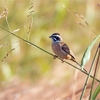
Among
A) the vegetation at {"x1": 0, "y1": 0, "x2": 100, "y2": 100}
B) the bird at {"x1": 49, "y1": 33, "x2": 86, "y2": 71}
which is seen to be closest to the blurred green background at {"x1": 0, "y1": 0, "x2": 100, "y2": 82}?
the vegetation at {"x1": 0, "y1": 0, "x2": 100, "y2": 100}

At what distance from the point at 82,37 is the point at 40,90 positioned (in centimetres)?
196

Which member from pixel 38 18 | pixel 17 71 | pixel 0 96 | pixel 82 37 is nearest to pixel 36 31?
pixel 38 18

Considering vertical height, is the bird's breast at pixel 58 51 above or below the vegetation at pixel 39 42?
below

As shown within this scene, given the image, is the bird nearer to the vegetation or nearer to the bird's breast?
the bird's breast

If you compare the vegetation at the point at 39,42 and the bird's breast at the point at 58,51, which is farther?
the vegetation at the point at 39,42

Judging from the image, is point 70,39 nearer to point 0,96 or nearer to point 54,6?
point 54,6

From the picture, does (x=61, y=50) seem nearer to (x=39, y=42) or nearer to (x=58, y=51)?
(x=58, y=51)

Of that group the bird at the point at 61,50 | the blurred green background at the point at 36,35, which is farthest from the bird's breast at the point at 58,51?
the blurred green background at the point at 36,35

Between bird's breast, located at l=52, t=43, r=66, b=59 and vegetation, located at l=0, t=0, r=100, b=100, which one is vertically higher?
vegetation, located at l=0, t=0, r=100, b=100

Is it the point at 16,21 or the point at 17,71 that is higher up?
the point at 16,21

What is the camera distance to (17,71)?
4781 millimetres

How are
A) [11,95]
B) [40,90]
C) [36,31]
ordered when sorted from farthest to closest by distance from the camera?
[36,31]
[40,90]
[11,95]

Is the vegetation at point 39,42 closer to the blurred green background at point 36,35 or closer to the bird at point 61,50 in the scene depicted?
the blurred green background at point 36,35

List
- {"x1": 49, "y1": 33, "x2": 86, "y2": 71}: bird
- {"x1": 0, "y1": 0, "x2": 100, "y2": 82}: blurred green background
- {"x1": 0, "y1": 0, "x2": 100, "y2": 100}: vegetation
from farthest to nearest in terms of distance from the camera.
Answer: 1. {"x1": 0, "y1": 0, "x2": 100, "y2": 82}: blurred green background
2. {"x1": 0, "y1": 0, "x2": 100, "y2": 100}: vegetation
3. {"x1": 49, "y1": 33, "x2": 86, "y2": 71}: bird
